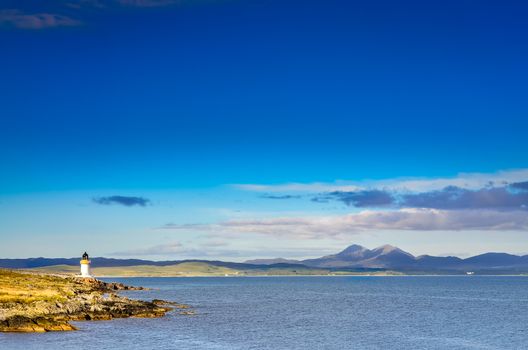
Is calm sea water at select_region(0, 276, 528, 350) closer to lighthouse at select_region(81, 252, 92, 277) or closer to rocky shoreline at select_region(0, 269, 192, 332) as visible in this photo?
rocky shoreline at select_region(0, 269, 192, 332)

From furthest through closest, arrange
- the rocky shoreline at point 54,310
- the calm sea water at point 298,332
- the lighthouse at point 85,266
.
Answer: the lighthouse at point 85,266 < the rocky shoreline at point 54,310 < the calm sea water at point 298,332

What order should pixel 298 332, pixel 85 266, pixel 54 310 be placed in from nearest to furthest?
pixel 298 332 < pixel 54 310 < pixel 85 266

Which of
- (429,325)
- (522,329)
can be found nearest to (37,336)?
(429,325)

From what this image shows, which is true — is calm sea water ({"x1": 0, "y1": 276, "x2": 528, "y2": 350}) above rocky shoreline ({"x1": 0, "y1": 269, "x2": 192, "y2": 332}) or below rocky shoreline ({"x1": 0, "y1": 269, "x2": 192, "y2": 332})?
below

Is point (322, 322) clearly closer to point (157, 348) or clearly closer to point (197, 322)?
point (197, 322)

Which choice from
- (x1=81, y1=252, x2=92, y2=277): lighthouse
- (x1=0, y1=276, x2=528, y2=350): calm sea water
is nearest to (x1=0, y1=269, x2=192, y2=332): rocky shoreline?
(x1=0, y1=276, x2=528, y2=350): calm sea water

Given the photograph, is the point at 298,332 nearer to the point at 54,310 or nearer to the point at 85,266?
the point at 54,310

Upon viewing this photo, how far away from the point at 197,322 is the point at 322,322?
1750 cm

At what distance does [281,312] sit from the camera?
110438mm

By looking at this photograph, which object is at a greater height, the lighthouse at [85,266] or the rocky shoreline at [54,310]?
the lighthouse at [85,266]

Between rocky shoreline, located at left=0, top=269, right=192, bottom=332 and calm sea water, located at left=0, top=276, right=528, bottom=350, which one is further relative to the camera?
rocky shoreline, located at left=0, top=269, right=192, bottom=332

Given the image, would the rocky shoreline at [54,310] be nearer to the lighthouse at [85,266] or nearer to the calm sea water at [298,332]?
the calm sea water at [298,332]

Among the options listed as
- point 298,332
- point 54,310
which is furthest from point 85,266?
point 298,332

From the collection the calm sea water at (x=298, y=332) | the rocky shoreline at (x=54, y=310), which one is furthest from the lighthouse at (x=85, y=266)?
the calm sea water at (x=298, y=332)
